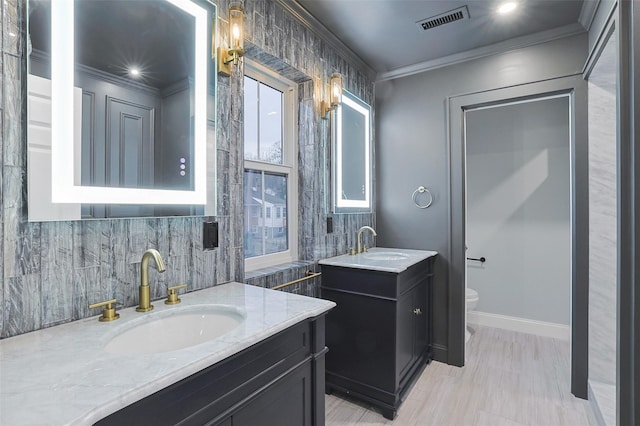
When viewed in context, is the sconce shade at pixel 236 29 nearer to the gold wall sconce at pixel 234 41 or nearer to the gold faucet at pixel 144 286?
the gold wall sconce at pixel 234 41

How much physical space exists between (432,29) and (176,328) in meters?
2.36

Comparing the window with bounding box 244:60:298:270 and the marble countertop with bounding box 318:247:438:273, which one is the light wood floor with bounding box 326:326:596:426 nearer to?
the marble countertop with bounding box 318:247:438:273

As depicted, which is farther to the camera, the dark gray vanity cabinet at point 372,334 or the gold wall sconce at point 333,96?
the gold wall sconce at point 333,96

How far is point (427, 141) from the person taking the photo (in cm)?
273

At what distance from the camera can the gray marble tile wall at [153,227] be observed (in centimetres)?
93

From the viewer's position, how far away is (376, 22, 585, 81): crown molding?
220 centimetres

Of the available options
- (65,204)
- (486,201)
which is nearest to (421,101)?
(486,201)

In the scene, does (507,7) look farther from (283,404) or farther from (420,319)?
(283,404)

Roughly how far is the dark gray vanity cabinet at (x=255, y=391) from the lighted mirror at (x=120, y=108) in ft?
2.12

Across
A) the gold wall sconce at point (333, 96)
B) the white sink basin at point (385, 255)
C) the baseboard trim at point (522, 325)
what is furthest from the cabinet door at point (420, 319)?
Answer: the gold wall sconce at point (333, 96)

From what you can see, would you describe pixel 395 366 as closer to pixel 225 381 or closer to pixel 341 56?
pixel 225 381

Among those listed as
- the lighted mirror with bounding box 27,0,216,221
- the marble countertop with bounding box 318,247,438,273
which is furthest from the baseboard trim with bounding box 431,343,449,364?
the lighted mirror with bounding box 27,0,216,221

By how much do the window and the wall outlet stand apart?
0.42 metres

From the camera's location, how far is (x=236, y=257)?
62.9 inches
